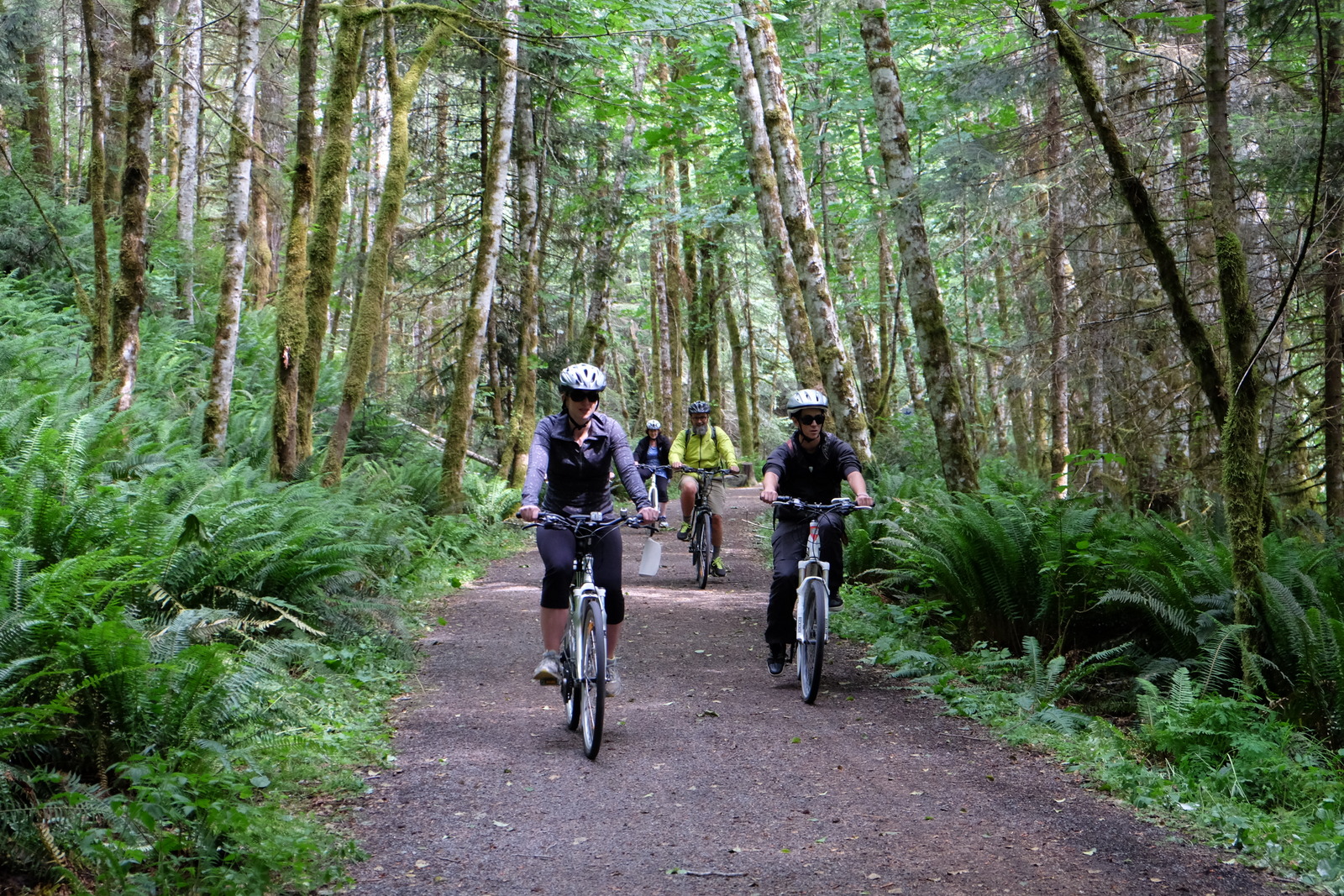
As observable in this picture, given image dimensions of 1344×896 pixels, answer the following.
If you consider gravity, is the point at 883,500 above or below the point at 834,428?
below

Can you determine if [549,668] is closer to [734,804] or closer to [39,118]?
[734,804]

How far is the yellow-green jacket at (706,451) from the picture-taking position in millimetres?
13031

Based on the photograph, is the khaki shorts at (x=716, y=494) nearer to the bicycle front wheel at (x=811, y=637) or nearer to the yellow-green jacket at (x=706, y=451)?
Answer: the yellow-green jacket at (x=706, y=451)

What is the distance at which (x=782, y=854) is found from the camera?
4.30 meters

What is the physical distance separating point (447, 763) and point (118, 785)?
170cm

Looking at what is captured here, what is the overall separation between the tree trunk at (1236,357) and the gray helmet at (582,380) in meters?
3.76

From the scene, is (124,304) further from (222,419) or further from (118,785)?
(118,785)

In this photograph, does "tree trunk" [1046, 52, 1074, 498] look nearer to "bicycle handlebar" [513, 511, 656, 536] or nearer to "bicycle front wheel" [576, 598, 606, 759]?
"bicycle handlebar" [513, 511, 656, 536]

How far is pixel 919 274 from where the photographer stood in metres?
10.8

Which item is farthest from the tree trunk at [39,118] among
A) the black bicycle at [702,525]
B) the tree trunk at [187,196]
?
the black bicycle at [702,525]

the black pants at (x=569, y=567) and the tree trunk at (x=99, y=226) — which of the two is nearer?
the black pants at (x=569, y=567)

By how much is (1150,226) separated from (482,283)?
36.0 ft

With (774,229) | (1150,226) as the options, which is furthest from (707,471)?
(1150,226)

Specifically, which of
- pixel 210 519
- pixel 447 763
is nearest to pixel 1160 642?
pixel 447 763
